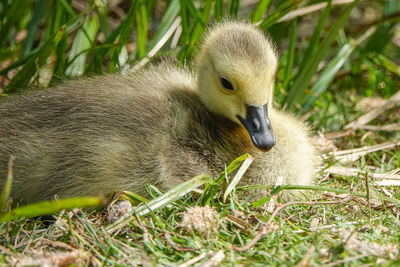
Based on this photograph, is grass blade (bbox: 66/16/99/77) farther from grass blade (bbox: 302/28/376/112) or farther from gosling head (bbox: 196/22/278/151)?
grass blade (bbox: 302/28/376/112)

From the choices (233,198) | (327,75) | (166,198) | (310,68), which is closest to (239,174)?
(233,198)

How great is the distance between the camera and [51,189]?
1844 millimetres

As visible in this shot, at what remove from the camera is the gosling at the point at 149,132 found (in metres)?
1.83

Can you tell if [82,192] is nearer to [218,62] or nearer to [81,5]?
[218,62]

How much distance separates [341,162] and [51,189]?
121cm

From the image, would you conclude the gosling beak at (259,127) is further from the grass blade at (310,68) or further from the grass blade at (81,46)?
the grass blade at (81,46)

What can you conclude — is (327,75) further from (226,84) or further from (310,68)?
(226,84)

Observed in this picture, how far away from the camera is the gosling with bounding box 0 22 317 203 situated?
1.83 m

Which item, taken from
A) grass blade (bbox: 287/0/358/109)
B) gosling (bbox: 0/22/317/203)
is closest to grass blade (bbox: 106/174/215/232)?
gosling (bbox: 0/22/317/203)

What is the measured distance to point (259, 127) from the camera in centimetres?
187

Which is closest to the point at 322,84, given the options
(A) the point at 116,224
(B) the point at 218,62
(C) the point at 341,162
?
(C) the point at 341,162

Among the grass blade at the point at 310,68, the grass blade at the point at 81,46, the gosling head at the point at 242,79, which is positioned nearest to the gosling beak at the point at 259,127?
the gosling head at the point at 242,79

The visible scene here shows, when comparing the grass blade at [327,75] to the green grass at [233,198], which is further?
the grass blade at [327,75]

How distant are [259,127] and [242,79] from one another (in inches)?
6.5
